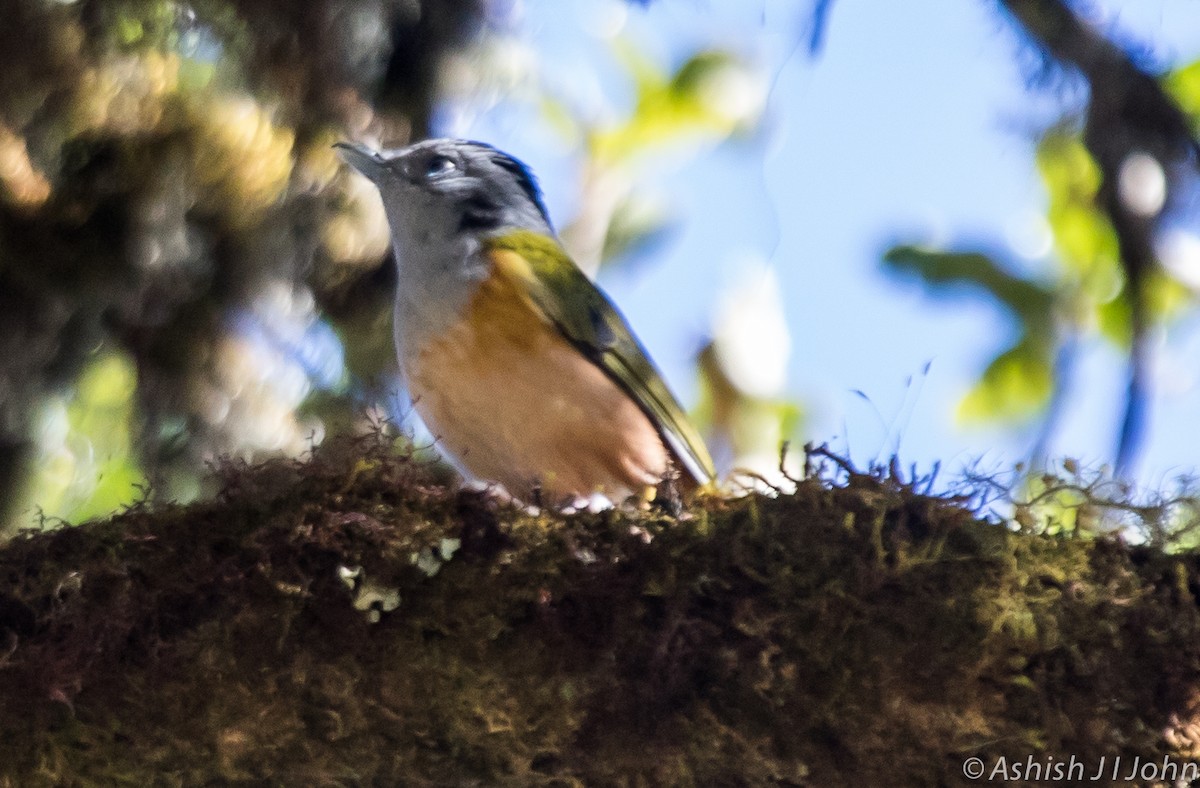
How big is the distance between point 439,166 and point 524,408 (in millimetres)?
935

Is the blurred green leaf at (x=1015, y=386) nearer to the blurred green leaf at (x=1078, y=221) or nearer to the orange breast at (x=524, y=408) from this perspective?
the blurred green leaf at (x=1078, y=221)

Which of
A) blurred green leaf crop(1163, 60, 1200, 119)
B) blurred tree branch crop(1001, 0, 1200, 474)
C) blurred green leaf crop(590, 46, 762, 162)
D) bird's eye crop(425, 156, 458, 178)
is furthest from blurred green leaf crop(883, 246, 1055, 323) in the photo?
bird's eye crop(425, 156, 458, 178)

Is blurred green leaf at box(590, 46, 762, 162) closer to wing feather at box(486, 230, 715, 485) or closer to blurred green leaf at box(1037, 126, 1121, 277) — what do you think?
blurred green leaf at box(1037, 126, 1121, 277)

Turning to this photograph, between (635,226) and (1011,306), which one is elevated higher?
(635,226)

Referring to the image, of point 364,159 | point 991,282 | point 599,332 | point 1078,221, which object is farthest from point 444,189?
point 1078,221

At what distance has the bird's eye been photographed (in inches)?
140

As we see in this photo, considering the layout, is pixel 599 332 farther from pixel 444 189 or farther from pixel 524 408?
pixel 444 189

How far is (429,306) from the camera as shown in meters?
3.17

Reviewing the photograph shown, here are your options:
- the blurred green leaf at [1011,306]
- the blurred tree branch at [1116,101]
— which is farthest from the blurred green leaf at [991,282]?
the blurred tree branch at [1116,101]

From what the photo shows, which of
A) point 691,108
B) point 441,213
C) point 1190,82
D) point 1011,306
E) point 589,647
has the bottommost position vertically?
point 589,647

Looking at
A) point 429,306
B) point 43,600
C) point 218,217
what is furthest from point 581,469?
point 218,217

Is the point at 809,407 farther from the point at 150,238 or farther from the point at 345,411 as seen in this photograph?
the point at 150,238

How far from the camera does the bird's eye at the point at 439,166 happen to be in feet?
11.7

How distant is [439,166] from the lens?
3.57 m
